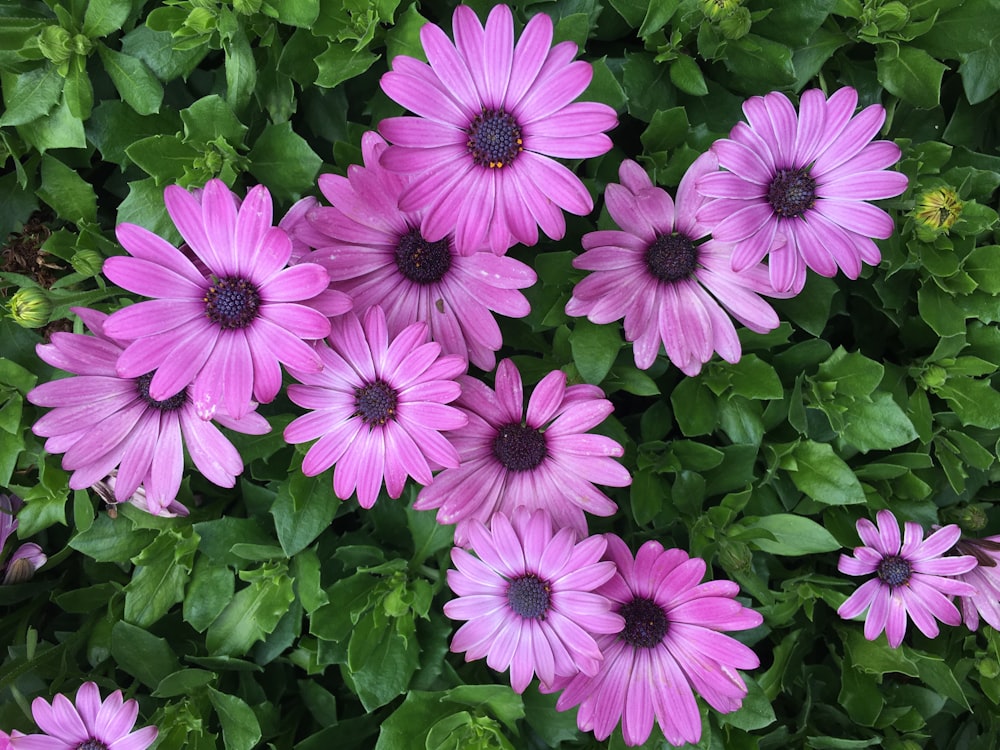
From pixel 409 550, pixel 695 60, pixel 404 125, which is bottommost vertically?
pixel 409 550

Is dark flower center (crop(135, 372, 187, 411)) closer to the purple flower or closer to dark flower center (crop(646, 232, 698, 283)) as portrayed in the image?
the purple flower

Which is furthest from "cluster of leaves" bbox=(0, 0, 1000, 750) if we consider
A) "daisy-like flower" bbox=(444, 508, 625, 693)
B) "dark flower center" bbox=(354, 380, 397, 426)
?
"dark flower center" bbox=(354, 380, 397, 426)

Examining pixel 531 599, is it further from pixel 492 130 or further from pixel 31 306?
pixel 31 306

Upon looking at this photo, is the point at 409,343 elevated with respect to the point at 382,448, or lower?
elevated

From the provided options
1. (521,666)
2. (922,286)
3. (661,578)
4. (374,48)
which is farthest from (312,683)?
(922,286)

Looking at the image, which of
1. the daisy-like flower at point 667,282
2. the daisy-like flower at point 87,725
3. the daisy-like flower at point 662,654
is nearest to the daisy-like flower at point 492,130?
the daisy-like flower at point 667,282

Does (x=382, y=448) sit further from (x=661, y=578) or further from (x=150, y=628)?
(x=150, y=628)
